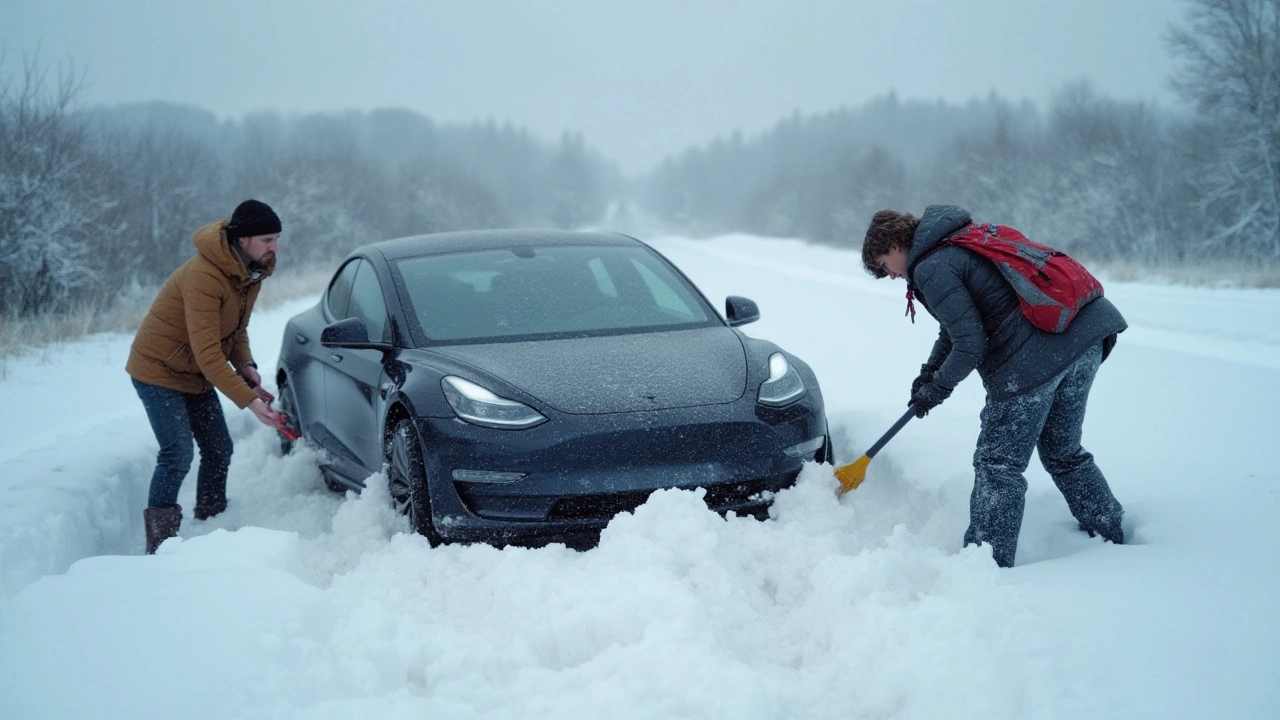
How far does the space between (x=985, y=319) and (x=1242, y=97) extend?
89.7 feet

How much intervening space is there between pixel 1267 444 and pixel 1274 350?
4588mm

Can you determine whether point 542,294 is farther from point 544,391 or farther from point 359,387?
point 544,391

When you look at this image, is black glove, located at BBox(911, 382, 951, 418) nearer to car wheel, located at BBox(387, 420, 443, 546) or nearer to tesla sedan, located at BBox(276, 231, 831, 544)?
tesla sedan, located at BBox(276, 231, 831, 544)

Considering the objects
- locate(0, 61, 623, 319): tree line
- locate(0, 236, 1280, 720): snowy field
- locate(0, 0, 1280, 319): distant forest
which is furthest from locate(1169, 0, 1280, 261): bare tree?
locate(0, 61, 623, 319): tree line

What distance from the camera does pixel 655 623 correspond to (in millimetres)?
2939

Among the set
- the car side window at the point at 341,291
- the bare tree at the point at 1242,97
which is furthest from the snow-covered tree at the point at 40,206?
the bare tree at the point at 1242,97

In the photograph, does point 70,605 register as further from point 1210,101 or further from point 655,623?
point 1210,101

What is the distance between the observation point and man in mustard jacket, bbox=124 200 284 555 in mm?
4727

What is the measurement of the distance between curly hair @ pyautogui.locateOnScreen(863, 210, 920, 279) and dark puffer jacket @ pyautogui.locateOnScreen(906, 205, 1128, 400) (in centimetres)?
5

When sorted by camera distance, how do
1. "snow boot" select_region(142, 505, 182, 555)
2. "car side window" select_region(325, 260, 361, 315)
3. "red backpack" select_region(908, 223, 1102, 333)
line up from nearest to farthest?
"red backpack" select_region(908, 223, 1102, 333)
"snow boot" select_region(142, 505, 182, 555)
"car side window" select_region(325, 260, 361, 315)

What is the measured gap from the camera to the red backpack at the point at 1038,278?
3566 mm

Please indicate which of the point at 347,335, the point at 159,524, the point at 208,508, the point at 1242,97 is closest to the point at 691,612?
the point at 347,335

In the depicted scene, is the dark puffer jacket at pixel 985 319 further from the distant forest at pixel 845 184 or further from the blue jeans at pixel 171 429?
the distant forest at pixel 845 184

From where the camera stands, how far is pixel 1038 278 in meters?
3.57
